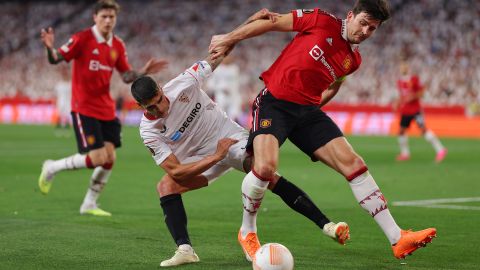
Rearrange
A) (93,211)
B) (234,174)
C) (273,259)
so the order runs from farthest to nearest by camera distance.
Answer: (234,174)
(93,211)
(273,259)

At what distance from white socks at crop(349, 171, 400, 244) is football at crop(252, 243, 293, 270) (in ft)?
3.61

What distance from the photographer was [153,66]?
10672 millimetres

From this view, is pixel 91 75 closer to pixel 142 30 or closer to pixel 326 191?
pixel 326 191

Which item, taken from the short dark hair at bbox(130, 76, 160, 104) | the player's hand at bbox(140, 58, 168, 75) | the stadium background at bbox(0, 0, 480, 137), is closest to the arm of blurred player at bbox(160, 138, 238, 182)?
the short dark hair at bbox(130, 76, 160, 104)

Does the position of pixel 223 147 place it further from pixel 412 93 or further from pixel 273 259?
pixel 412 93

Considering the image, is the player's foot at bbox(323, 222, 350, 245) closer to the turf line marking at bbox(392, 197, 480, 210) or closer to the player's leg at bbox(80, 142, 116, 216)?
the player's leg at bbox(80, 142, 116, 216)

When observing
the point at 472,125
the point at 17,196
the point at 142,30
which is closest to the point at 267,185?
the point at 17,196

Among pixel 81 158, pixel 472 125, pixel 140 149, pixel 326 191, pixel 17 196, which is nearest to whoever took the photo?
pixel 81 158

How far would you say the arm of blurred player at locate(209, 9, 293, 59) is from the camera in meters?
7.25

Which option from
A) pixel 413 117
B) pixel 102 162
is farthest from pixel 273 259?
pixel 413 117

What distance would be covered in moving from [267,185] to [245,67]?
3385cm

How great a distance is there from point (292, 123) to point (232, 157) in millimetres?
698

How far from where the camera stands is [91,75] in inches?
442

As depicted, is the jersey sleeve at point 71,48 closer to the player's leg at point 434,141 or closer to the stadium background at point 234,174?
the stadium background at point 234,174
